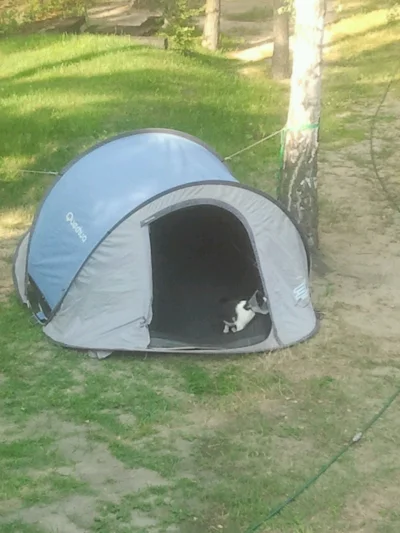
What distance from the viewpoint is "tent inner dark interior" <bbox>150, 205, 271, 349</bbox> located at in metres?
5.46

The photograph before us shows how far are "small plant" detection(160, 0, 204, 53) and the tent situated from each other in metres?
7.80

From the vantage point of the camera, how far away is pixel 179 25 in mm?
13672

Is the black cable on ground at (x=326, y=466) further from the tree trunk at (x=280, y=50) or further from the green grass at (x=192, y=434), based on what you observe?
the tree trunk at (x=280, y=50)

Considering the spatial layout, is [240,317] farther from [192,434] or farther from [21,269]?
[21,269]

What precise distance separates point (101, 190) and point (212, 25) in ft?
32.6

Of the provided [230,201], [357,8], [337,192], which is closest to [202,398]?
[230,201]

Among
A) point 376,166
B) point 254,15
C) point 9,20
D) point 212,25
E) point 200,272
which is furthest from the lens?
point 254,15

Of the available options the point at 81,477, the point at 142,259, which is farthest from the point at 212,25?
the point at 81,477

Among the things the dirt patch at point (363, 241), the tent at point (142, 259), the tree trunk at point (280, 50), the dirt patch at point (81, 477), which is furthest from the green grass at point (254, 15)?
the dirt patch at point (81, 477)

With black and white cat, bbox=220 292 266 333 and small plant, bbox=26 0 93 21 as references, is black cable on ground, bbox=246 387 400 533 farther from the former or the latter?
small plant, bbox=26 0 93 21

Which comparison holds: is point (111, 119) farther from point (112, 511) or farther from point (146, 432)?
point (112, 511)

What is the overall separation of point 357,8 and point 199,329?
14.8 metres

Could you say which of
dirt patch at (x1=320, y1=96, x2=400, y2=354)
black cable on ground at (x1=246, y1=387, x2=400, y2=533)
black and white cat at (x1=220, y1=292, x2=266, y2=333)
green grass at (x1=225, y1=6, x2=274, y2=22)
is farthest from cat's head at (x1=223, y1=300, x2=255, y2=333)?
green grass at (x1=225, y1=6, x2=274, y2=22)

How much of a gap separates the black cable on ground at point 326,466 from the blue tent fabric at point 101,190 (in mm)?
1684
